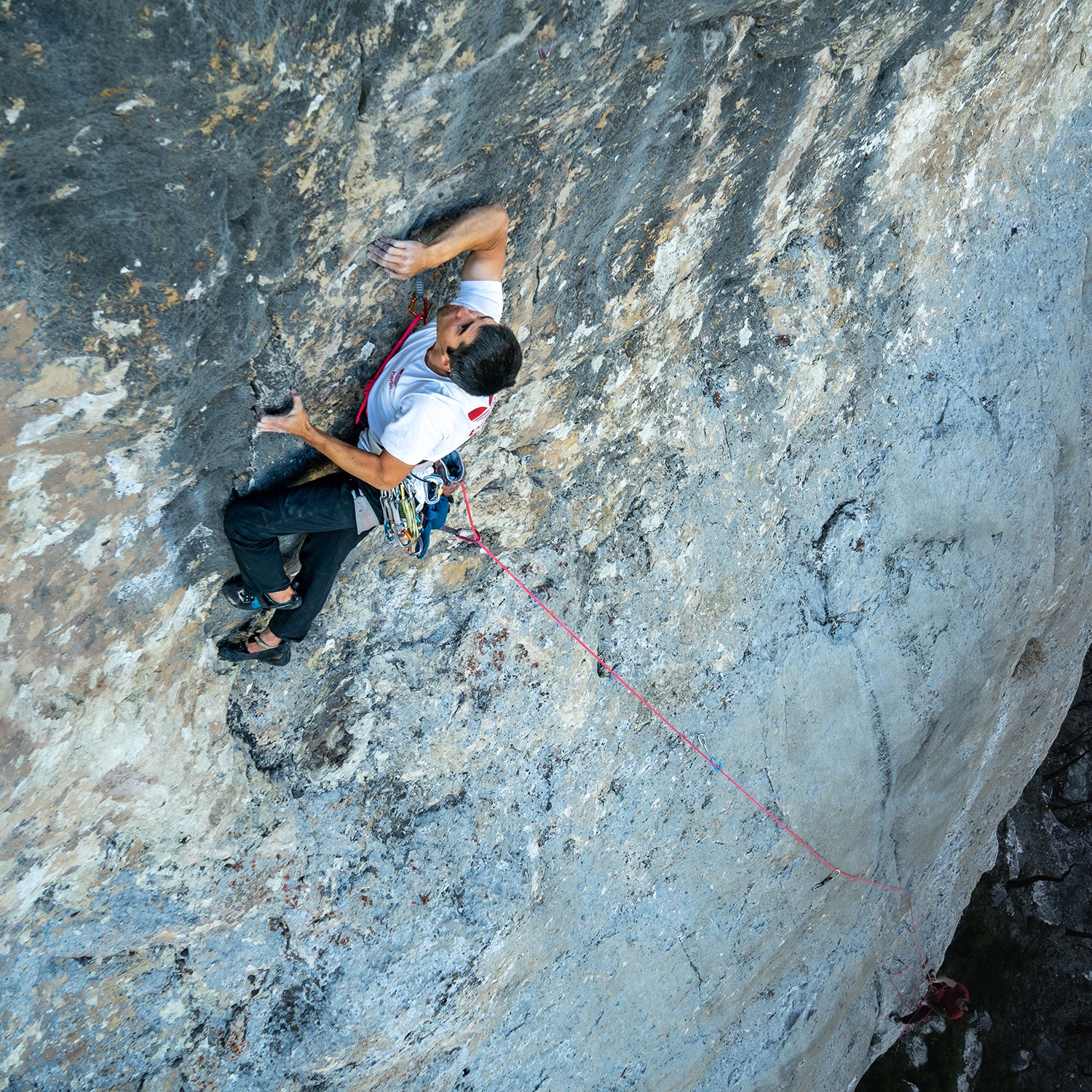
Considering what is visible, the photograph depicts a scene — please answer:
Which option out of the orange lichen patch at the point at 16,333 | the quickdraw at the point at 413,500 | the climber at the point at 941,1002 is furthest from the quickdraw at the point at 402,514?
the climber at the point at 941,1002

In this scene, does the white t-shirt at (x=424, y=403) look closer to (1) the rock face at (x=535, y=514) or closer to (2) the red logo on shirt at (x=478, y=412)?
(2) the red logo on shirt at (x=478, y=412)

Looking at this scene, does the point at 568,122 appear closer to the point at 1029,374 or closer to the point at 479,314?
the point at 479,314

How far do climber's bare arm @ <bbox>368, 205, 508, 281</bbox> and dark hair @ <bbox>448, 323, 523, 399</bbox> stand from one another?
23 cm

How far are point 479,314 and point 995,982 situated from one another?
889 cm

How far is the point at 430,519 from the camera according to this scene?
295 centimetres

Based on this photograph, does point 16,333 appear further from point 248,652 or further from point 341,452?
point 248,652

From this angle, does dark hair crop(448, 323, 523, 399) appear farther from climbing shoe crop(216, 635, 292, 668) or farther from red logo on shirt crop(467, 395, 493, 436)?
climbing shoe crop(216, 635, 292, 668)

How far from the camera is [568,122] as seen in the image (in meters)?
2.54

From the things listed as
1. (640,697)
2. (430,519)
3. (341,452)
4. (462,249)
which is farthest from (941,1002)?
(462,249)

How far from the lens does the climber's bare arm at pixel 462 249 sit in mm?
2412

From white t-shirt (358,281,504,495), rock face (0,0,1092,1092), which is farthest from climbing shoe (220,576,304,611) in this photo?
white t-shirt (358,281,504,495)

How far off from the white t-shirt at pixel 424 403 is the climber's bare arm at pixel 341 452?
5cm

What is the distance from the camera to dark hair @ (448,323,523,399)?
2498 mm

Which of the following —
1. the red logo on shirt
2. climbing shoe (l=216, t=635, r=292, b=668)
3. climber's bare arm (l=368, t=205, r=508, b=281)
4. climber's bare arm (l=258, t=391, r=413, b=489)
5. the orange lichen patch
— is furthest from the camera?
climbing shoe (l=216, t=635, r=292, b=668)
